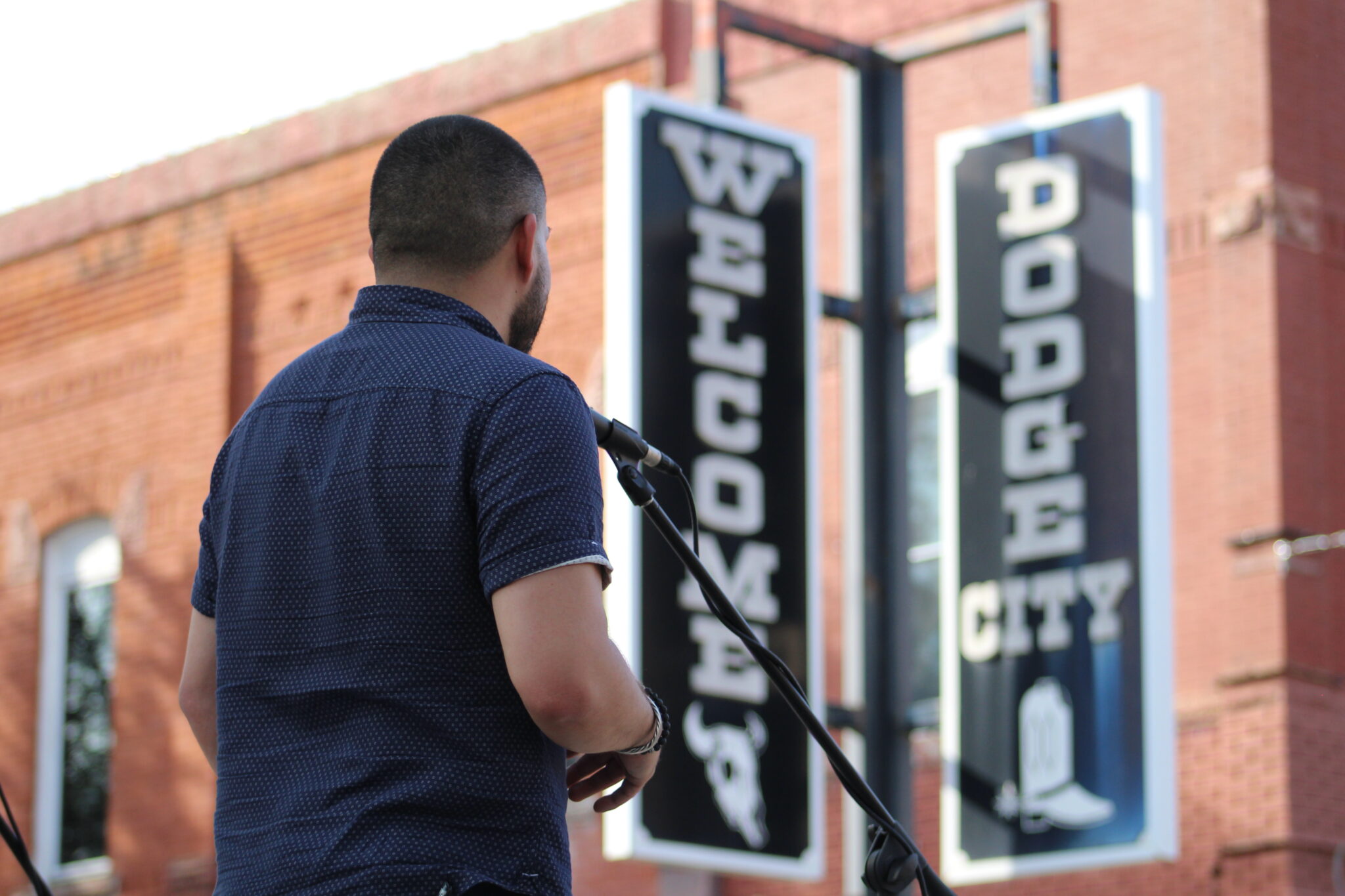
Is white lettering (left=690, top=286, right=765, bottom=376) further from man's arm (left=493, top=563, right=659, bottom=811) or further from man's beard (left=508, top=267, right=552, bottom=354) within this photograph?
man's arm (left=493, top=563, right=659, bottom=811)

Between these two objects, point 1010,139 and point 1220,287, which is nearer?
point 1010,139

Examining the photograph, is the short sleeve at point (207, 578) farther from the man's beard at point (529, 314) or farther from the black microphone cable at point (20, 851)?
the black microphone cable at point (20, 851)

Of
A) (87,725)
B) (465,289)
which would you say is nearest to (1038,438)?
(465,289)

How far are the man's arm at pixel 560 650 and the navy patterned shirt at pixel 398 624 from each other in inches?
1.0

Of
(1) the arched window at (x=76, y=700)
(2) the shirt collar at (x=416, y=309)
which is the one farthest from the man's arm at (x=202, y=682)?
(1) the arched window at (x=76, y=700)

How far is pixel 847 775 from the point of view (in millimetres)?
2811

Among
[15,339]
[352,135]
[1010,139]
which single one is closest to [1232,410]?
[1010,139]

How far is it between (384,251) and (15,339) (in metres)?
15.3

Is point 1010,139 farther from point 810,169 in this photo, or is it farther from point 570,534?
point 570,534

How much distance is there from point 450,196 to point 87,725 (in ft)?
46.7

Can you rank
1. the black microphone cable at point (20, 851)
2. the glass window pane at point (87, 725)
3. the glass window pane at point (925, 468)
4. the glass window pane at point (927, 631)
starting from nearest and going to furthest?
1. the black microphone cable at point (20, 851)
2. the glass window pane at point (927, 631)
3. the glass window pane at point (925, 468)
4. the glass window pane at point (87, 725)

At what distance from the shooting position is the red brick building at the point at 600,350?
10.4 m

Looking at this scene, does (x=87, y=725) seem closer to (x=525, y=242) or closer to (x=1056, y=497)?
(x=1056, y=497)

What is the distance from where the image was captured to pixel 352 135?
1496 cm
